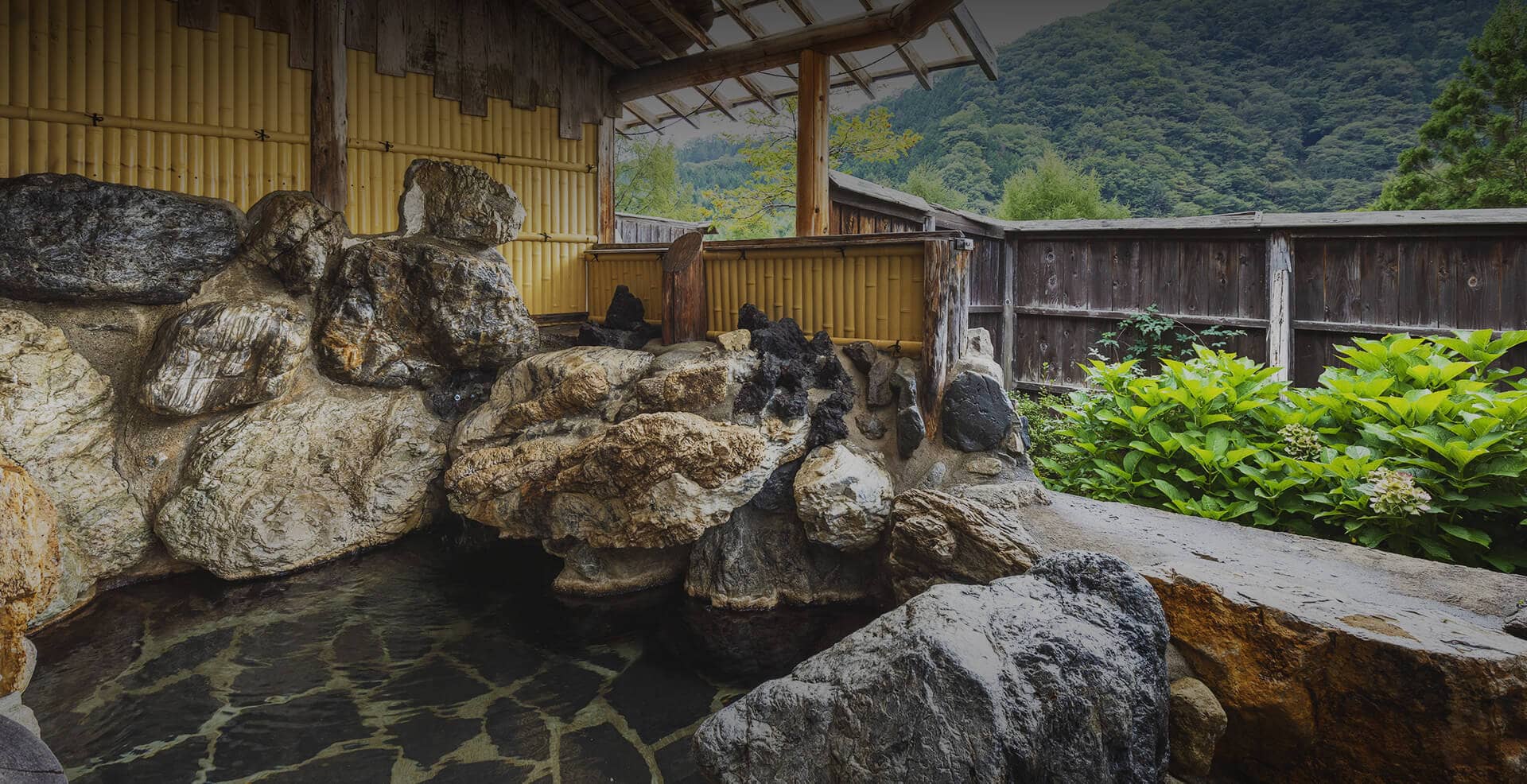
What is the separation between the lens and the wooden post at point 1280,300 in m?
7.88

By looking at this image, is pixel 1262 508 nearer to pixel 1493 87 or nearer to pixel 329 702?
pixel 329 702

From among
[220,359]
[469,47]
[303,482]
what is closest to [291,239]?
[220,359]

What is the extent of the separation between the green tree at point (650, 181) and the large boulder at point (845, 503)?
55.5ft

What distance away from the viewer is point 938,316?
5996 mm

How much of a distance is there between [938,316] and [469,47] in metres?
6.23

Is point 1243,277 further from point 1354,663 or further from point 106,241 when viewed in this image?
point 106,241

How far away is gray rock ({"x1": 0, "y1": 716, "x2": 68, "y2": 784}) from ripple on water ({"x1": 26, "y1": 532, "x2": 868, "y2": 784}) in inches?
68.1

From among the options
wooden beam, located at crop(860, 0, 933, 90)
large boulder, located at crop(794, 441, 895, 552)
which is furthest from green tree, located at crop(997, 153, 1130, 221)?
large boulder, located at crop(794, 441, 895, 552)

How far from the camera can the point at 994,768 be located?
2428 mm

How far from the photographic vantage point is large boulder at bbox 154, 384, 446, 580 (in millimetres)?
6043

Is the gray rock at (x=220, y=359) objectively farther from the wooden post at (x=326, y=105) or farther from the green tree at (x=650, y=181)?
the green tree at (x=650, y=181)

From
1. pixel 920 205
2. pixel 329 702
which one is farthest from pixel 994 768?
pixel 920 205

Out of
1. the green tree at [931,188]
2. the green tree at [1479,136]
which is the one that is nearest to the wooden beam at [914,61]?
the green tree at [1479,136]

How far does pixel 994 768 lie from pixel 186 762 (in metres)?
3.98
